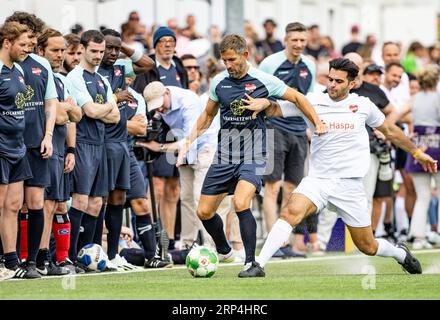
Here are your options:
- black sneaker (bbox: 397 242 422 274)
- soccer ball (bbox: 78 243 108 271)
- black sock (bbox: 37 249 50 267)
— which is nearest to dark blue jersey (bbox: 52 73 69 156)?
black sock (bbox: 37 249 50 267)

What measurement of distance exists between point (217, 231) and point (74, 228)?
1.53 m

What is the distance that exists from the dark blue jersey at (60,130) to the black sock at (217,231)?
1.71 m

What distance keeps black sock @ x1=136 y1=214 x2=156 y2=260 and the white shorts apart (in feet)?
7.41

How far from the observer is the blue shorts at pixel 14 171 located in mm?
12547

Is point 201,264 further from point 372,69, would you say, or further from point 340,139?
point 372,69

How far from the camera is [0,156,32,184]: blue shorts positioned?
12.5m

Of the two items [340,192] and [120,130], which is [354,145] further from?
[120,130]

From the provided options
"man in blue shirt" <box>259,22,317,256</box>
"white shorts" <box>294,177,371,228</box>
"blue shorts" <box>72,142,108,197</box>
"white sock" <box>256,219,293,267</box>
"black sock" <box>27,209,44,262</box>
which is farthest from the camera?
"man in blue shirt" <box>259,22,317,256</box>

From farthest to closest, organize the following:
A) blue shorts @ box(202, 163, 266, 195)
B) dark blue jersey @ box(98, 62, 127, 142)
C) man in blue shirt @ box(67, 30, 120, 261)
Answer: dark blue jersey @ box(98, 62, 127, 142) → man in blue shirt @ box(67, 30, 120, 261) → blue shorts @ box(202, 163, 266, 195)

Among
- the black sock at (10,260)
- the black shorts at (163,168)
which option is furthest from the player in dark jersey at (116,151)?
the black shorts at (163,168)

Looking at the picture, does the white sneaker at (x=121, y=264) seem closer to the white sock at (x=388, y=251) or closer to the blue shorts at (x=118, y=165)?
the blue shorts at (x=118, y=165)

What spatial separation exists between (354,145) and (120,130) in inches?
108

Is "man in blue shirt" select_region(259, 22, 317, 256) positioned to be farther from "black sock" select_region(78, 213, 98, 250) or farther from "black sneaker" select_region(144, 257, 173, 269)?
"black sock" select_region(78, 213, 98, 250)

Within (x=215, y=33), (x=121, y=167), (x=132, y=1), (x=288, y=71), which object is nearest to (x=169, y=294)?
(x=121, y=167)
